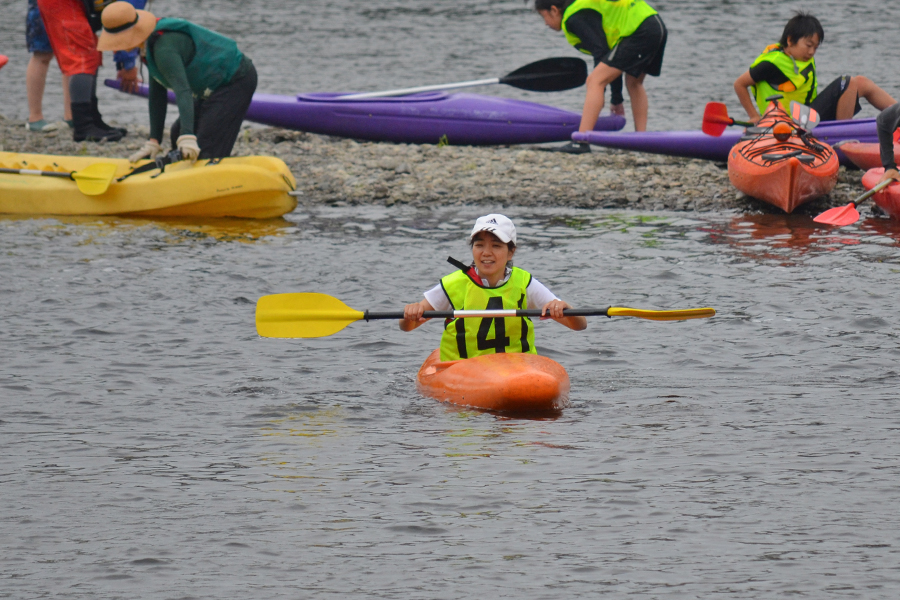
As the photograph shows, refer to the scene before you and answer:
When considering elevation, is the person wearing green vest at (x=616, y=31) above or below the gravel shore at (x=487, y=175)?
above

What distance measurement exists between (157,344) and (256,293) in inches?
Result: 45.8

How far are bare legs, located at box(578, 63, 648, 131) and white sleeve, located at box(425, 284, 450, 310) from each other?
548 cm

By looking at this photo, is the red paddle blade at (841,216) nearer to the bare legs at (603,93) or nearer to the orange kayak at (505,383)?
the bare legs at (603,93)

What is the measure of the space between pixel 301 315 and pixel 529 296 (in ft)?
3.73

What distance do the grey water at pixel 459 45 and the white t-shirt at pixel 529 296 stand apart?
7.29 metres

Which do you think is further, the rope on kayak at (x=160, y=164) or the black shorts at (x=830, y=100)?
the black shorts at (x=830, y=100)

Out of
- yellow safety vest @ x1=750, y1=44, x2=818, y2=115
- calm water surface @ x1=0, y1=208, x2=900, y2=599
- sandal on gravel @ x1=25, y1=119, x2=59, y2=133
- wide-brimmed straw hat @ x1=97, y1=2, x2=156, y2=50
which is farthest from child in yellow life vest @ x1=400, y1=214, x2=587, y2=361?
sandal on gravel @ x1=25, y1=119, x2=59, y2=133

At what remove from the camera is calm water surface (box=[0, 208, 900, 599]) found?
3.83 metres

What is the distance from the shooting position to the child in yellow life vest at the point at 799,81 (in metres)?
9.70

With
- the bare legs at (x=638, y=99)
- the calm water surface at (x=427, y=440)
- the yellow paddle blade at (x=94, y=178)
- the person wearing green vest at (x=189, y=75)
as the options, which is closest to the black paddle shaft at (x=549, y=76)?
the bare legs at (x=638, y=99)

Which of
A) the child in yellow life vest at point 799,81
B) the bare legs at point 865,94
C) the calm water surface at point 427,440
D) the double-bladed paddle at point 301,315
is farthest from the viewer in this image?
the bare legs at point 865,94

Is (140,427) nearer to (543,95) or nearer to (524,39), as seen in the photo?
(543,95)

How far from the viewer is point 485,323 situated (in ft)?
18.2

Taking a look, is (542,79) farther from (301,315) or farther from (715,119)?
(301,315)
